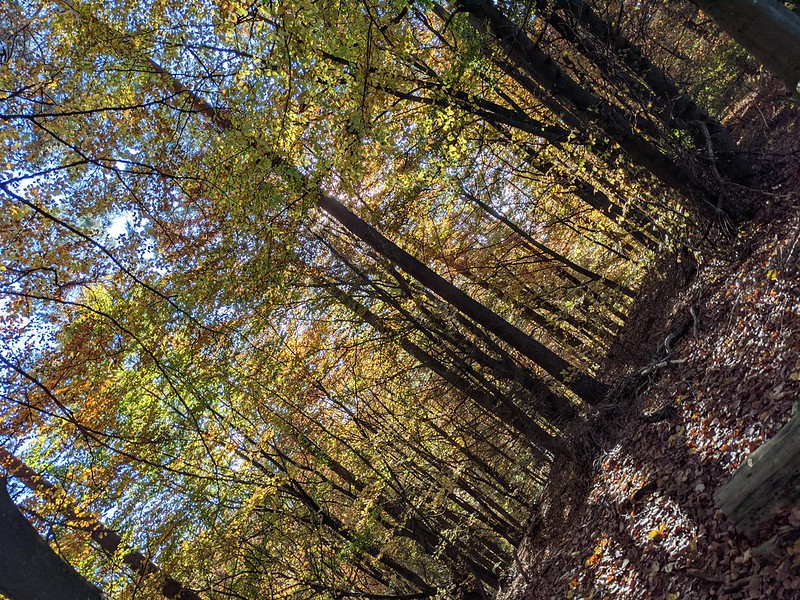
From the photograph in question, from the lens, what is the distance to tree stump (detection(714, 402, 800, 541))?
11.4 feet

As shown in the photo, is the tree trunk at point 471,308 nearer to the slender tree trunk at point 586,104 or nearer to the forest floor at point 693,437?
the forest floor at point 693,437

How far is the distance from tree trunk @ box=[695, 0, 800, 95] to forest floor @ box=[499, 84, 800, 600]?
2634mm

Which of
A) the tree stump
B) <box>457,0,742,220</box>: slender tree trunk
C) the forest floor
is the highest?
<box>457,0,742,220</box>: slender tree trunk

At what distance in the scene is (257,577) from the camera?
841 centimetres

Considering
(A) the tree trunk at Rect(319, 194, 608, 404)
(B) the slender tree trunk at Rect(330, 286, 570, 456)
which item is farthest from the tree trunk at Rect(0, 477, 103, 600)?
(B) the slender tree trunk at Rect(330, 286, 570, 456)

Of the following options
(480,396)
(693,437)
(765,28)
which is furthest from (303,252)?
(765,28)

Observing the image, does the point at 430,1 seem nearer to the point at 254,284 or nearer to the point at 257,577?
the point at 254,284

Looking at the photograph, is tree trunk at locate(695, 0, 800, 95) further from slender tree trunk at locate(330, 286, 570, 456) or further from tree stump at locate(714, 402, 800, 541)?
slender tree trunk at locate(330, 286, 570, 456)

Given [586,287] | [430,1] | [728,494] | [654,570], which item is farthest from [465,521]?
[430,1]

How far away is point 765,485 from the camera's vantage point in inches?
143

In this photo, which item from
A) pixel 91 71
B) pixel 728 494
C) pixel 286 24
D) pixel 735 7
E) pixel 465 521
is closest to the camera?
pixel 735 7

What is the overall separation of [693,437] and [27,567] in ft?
19.0

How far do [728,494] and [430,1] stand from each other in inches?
173

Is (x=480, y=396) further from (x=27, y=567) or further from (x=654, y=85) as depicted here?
(x=27, y=567)
